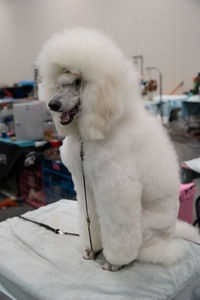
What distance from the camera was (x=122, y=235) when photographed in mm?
948

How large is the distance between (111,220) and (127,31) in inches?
217

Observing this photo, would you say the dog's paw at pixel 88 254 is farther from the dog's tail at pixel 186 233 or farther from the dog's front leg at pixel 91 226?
the dog's tail at pixel 186 233

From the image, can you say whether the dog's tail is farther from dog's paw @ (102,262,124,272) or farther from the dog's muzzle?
the dog's muzzle

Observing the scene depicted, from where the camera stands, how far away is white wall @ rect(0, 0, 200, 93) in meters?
5.35

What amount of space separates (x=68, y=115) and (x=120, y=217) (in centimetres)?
35

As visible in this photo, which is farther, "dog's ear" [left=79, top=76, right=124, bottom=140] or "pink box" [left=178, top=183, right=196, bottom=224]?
"pink box" [left=178, top=183, right=196, bottom=224]

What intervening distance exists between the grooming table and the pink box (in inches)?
21.4

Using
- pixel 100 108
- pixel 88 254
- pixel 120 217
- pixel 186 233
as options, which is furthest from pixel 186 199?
pixel 100 108

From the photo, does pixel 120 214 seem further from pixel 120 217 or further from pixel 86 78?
pixel 86 78

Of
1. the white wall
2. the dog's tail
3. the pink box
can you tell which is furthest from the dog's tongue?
the white wall

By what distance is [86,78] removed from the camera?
0.85 metres

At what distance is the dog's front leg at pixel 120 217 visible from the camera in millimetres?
920

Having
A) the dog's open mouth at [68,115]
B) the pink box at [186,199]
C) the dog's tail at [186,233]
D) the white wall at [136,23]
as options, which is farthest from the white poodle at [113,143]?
the white wall at [136,23]

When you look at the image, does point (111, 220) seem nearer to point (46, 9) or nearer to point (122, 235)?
point (122, 235)
